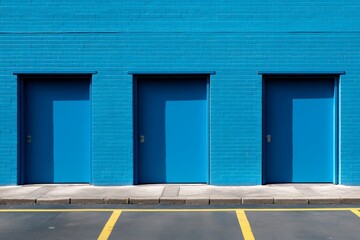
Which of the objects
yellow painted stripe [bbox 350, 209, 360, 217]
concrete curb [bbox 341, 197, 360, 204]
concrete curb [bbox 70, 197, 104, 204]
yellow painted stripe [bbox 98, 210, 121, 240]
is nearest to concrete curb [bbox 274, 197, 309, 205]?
concrete curb [bbox 341, 197, 360, 204]

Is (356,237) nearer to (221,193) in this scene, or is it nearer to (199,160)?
(221,193)

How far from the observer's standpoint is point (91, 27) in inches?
429

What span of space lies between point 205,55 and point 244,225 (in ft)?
15.6

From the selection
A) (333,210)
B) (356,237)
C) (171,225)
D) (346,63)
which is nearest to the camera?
(356,237)

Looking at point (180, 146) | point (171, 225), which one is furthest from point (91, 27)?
point (171, 225)

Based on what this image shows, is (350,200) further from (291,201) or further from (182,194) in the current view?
(182,194)

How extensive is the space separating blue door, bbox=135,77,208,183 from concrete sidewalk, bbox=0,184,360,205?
469 mm

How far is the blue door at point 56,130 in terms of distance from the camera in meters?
11.2

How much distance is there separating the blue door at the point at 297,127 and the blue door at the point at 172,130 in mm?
1570

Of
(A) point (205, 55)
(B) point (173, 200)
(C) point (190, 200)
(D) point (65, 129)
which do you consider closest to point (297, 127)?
(A) point (205, 55)

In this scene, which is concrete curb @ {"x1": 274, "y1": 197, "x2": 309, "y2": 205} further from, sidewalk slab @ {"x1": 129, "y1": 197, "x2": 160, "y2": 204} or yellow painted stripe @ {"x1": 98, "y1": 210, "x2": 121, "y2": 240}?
yellow painted stripe @ {"x1": 98, "y1": 210, "x2": 121, "y2": 240}

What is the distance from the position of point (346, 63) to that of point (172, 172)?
188 inches

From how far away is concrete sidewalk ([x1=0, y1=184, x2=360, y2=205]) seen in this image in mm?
9023

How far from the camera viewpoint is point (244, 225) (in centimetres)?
729
